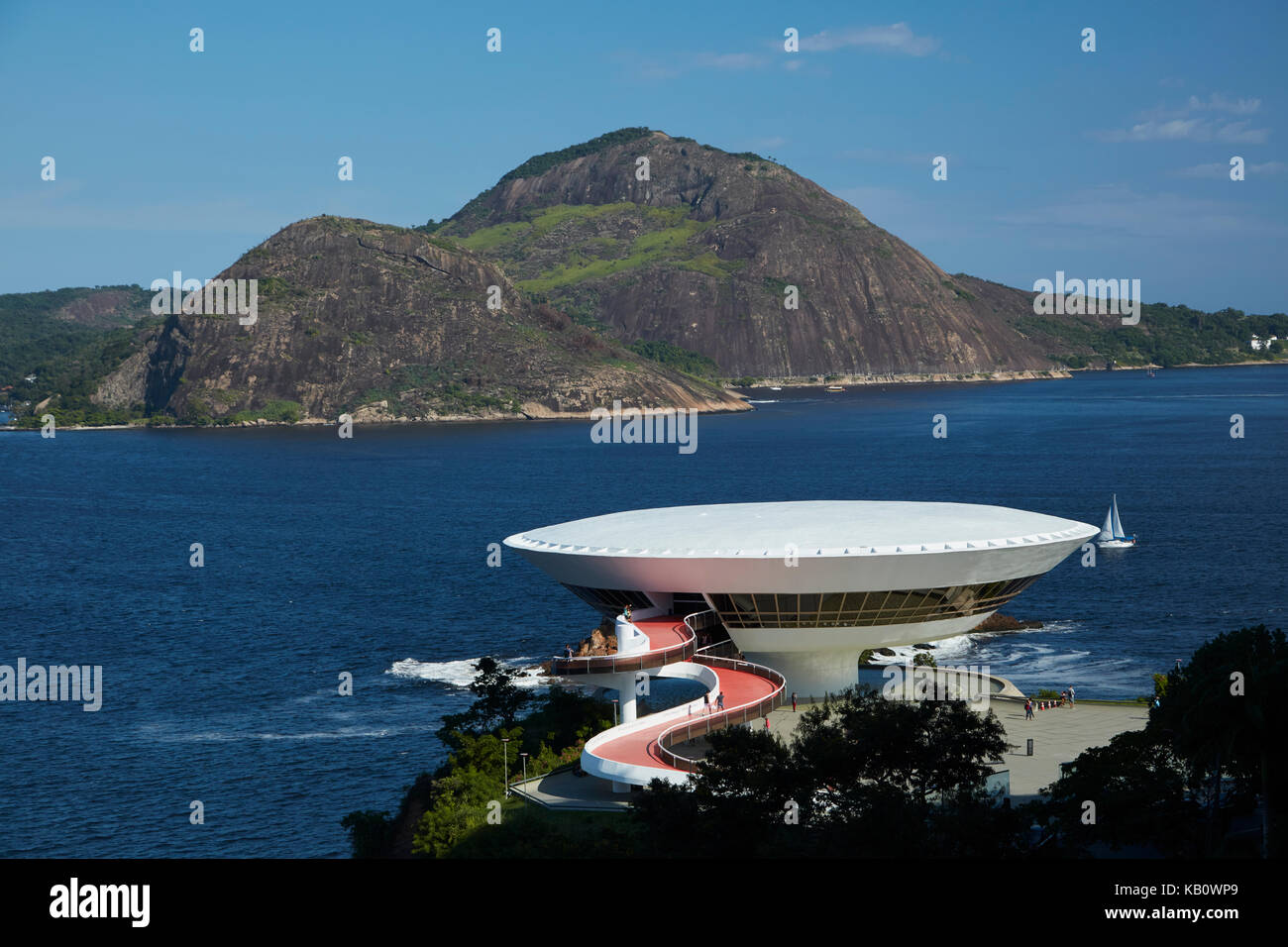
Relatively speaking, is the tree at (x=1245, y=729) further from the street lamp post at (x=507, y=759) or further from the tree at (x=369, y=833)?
the tree at (x=369, y=833)

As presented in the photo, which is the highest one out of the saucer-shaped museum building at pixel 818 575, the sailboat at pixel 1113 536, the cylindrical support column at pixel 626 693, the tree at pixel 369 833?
the saucer-shaped museum building at pixel 818 575

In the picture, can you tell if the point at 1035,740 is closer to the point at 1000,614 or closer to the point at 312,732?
the point at 312,732

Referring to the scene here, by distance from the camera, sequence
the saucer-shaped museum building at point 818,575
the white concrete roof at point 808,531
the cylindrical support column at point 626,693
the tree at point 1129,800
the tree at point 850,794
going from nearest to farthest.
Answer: the tree at point 850,794 → the tree at point 1129,800 → the cylindrical support column at point 626,693 → the saucer-shaped museum building at point 818,575 → the white concrete roof at point 808,531

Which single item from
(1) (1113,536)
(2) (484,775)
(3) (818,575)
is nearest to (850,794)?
(2) (484,775)

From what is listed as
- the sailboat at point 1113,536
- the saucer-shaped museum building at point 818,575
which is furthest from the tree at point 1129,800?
the sailboat at point 1113,536

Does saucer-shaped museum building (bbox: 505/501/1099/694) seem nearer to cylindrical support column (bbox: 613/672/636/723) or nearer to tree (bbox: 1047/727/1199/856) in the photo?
cylindrical support column (bbox: 613/672/636/723)

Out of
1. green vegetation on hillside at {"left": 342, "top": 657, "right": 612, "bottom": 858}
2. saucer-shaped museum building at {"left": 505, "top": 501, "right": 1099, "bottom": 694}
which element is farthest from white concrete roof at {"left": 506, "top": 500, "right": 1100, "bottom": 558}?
green vegetation on hillside at {"left": 342, "top": 657, "right": 612, "bottom": 858}
